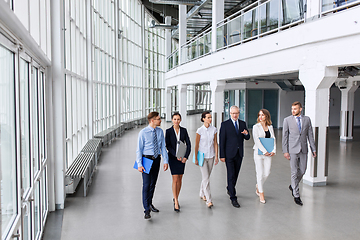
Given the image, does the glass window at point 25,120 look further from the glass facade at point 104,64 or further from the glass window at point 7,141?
the glass facade at point 104,64

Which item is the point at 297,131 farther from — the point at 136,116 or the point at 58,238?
the point at 136,116

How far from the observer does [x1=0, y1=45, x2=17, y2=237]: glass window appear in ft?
9.12

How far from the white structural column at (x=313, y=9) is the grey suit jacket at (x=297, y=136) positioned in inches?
105

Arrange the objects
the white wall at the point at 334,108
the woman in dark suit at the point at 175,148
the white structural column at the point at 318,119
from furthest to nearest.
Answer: the white wall at the point at 334,108, the white structural column at the point at 318,119, the woman in dark suit at the point at 175,148

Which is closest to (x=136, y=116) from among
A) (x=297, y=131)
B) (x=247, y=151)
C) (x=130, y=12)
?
Answer: (x=130, y=12)

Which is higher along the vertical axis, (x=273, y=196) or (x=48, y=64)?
(x=48, y=64)

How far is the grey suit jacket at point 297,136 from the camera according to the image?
629cm

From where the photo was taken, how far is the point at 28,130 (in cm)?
416

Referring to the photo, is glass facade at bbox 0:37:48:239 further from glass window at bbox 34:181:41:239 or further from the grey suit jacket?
the grey suit jacket

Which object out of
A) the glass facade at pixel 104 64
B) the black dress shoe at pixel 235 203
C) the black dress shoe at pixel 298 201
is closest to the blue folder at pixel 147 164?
the black dress shoe at pixel 235 203

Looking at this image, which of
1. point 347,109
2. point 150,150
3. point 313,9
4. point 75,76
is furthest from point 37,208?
point 347,109

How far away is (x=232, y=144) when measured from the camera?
614cm

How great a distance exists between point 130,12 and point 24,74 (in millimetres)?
22212

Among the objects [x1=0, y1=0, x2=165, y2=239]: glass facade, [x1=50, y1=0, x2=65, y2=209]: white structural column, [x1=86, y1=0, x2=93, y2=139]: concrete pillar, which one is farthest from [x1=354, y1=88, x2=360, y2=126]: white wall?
[x1=50, y1=0, x2=65, y2=209]: white structural column
